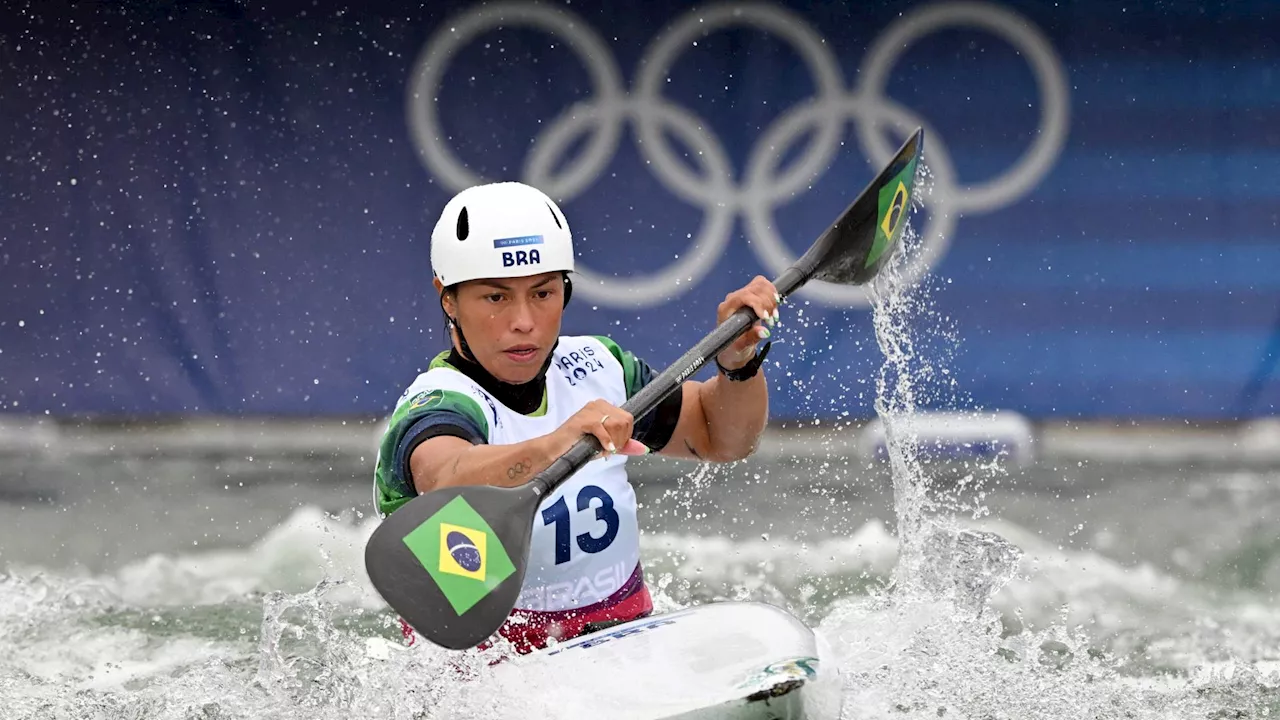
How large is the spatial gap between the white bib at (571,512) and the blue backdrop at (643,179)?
314 cm

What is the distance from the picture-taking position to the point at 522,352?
3.24 metres

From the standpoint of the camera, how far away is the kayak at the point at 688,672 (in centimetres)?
298

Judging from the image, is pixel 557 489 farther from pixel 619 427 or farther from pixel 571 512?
pixel 619 427

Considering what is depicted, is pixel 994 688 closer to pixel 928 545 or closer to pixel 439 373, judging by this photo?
pixel 928 545

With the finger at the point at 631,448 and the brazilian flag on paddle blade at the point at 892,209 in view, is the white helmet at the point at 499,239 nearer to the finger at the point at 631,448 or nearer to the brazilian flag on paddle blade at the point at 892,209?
the finger at the point at 631,448

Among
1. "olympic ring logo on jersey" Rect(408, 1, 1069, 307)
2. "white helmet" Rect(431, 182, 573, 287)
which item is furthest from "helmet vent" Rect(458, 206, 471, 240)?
"olympic ring logo on jersey" Rect(408, 1, 1069, 307)

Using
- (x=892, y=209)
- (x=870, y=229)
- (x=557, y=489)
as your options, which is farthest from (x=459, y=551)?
(x=892, y=209)

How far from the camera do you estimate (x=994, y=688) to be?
3.85 m

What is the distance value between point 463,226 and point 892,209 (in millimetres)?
1197

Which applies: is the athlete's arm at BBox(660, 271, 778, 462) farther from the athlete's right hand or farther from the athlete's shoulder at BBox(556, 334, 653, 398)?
the athlete's right hand

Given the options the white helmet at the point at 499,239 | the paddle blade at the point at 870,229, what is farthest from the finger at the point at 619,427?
the paddle blade at the point at 870,229

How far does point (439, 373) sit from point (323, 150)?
3538 mm

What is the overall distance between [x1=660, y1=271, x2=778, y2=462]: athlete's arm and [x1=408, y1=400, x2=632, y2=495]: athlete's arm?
0.54 metres

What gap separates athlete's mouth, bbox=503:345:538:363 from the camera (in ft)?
10.6
